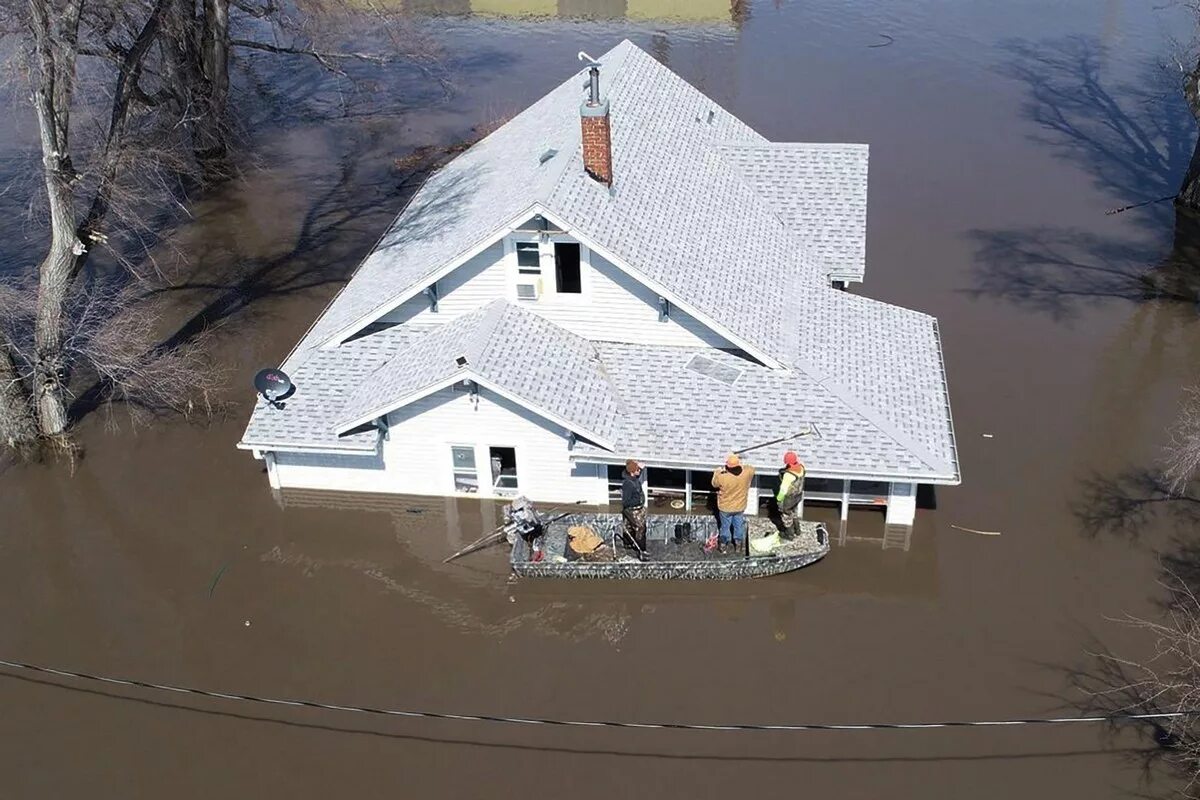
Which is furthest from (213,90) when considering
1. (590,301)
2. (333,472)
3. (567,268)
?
(590,301)

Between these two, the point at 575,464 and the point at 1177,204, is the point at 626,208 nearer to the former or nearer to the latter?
the point at 575,464

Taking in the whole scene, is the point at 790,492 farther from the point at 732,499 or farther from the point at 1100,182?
the point at 1100,182

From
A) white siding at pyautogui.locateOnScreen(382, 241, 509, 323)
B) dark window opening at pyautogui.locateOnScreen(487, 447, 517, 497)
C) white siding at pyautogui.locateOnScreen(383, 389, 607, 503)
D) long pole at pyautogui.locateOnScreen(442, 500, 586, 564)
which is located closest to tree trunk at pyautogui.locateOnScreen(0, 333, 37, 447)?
white siding at pyautogui.locateOnScreen(382, 241, 509, 323)

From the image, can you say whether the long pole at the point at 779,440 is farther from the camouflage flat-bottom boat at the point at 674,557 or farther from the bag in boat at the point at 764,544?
the bag in boat at the point at 764,544

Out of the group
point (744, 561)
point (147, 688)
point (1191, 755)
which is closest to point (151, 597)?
point (147, 688)

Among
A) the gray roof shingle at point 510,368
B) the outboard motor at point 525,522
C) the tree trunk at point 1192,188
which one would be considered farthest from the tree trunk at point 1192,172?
the outboard motor at point 525,522

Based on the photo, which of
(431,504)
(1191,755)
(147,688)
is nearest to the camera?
(1191,755)
